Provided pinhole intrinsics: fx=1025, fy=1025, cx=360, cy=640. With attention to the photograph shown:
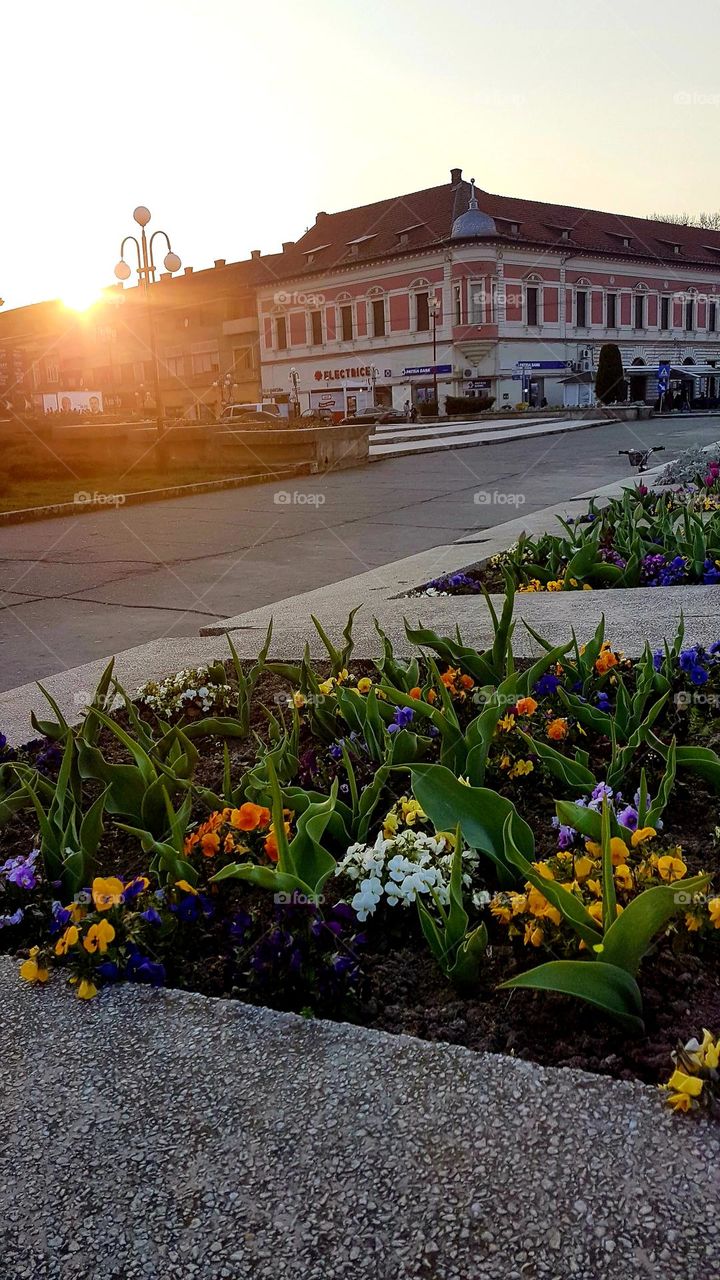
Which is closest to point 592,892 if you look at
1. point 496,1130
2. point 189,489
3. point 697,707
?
point 496,1130

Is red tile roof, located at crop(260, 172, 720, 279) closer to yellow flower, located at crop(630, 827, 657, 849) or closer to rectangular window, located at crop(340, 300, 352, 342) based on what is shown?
rectangular window, located at crop(340, 300, 352, 342)

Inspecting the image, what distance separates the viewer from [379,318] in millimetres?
57750

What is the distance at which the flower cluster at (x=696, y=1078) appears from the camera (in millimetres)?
1361

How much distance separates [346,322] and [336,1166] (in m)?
61.3

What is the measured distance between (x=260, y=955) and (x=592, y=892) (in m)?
0.61

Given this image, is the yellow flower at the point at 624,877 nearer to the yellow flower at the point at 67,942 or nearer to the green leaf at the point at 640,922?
the green leaf at the point at 640,922

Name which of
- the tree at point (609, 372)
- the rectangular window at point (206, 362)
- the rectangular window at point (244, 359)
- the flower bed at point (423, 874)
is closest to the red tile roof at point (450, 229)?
the rectangular window at point (244, 359)

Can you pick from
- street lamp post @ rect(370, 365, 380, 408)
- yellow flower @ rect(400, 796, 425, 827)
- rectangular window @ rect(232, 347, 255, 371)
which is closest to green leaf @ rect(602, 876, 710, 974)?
yellow flower @ rect(400, 796, 425, 827)

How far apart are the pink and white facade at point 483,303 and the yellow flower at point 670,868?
52898mm

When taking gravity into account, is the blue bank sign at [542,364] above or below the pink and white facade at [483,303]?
below

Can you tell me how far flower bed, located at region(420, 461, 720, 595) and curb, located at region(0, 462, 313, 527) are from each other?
8.89 metres

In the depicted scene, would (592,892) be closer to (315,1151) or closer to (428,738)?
(315,1151)

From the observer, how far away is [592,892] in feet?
6.11

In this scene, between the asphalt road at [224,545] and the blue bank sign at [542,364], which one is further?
the blue bank sign at [542,364]
